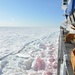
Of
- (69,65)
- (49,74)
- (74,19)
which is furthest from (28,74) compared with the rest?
(69,65)

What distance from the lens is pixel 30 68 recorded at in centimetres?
476

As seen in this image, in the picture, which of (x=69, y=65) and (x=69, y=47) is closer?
(x=69, y=65)

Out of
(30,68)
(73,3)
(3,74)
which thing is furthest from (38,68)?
(73,3)

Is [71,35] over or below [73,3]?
below

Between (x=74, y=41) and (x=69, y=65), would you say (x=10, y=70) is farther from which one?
(x=69, y=65)

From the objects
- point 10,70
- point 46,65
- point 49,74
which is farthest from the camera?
point 46,65

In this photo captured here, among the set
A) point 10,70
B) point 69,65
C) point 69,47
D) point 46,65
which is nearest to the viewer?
point 69,65

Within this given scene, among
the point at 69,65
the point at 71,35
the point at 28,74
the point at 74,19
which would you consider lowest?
the point at 28,74

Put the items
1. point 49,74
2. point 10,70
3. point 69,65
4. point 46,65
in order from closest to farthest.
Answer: point 69,65 → point 49,74 → point 10,70 → point 46,65

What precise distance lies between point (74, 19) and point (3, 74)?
2.40m

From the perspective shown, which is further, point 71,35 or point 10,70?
point 10,70

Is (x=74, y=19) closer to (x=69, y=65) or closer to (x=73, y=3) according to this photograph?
(x=73, y=3)

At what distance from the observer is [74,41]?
2361mm

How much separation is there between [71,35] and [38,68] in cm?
260
